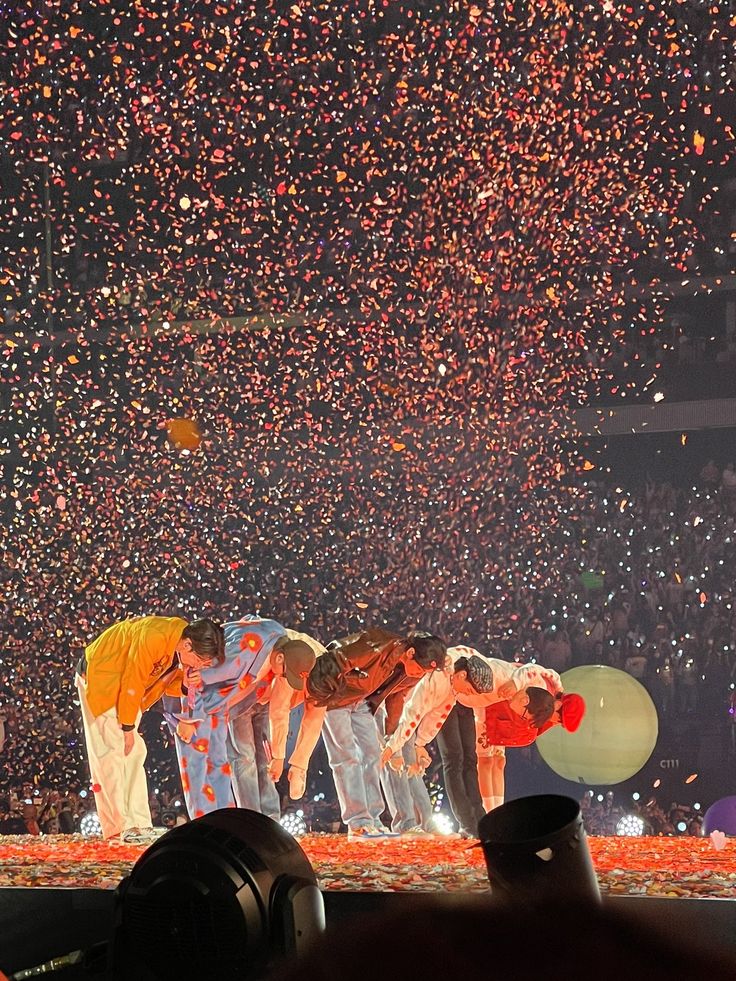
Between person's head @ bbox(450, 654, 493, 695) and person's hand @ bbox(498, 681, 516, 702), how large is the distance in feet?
0.10

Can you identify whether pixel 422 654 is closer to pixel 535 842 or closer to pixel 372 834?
pixel 372 834

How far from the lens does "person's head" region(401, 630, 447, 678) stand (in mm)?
3268

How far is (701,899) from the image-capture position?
9.83 feet

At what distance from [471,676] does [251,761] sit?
694 millimetres

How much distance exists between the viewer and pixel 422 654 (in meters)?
3.28

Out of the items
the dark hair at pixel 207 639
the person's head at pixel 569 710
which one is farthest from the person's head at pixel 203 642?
the person's head at pixel 569 710

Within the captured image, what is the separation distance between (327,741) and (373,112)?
184 cm

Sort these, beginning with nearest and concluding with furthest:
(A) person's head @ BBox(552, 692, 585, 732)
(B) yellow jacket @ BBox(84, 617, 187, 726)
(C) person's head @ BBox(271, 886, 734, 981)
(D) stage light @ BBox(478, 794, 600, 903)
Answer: (C) person's head @ BBox(271, 886, 734, 981)
(D) stage light @ BBox(478, 794, 600, 903)
(A) person's head @ BBox(552, 692, 585, 732)
(B) yellow jacket @ BBox(84, 617, 187, 726)

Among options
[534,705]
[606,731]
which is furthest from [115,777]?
[606,731]

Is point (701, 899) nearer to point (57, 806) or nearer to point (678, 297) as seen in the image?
point (678, 297)

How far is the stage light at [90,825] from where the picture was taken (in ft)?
11.1

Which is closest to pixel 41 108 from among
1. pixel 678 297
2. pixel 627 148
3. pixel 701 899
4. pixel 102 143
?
pixel 102 143

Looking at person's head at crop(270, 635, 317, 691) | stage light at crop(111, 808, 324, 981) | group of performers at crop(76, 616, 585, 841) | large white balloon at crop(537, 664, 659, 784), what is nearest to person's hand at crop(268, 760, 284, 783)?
group of performers at crop(76, 616, 585, 841)

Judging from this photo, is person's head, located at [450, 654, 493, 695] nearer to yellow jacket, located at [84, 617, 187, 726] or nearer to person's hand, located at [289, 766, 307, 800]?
person's hand, located at [289, 766, 307, 800]
